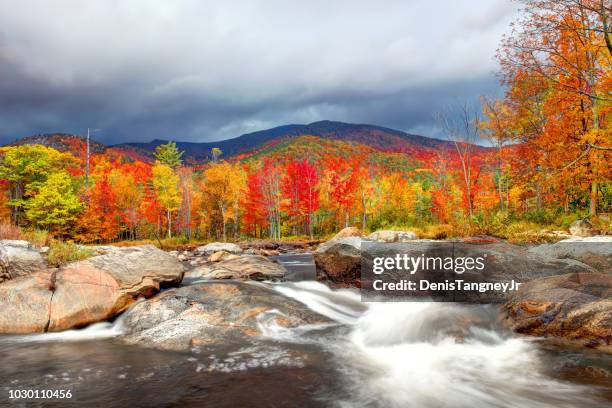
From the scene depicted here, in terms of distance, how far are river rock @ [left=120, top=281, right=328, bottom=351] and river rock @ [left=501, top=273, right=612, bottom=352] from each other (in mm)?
4309

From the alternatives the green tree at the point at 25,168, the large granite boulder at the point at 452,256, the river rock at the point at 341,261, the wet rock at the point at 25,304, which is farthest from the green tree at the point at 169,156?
the wet rock at the point at 25,304

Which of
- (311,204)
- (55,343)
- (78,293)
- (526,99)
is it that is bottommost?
(55,343)

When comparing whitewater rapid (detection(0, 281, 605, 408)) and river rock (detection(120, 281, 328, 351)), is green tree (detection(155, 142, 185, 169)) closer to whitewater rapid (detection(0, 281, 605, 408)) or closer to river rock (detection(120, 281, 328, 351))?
river rock (detection(120, 281, 328, 351))

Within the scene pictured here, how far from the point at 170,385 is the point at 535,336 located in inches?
254


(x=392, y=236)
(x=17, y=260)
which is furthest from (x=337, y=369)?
(x=392, y=236)

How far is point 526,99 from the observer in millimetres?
24438

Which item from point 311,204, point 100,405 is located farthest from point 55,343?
point 311,204

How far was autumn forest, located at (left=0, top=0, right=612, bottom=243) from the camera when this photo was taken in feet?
47.1

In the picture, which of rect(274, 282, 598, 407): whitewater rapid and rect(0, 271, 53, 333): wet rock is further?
rect(0, 271, 53, 333): wet rock

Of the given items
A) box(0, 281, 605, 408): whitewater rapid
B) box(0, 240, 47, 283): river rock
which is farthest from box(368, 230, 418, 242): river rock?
box(0, 240, 47, 283): river rock

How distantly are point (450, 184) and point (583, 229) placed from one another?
2792 cm

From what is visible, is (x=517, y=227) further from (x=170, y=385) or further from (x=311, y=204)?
(x=311, y=204)

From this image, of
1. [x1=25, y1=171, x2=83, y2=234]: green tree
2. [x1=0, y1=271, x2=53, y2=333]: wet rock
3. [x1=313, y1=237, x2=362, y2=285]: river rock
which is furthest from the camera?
[x1=25, y1=171, x2=83, y2=234]: green tree

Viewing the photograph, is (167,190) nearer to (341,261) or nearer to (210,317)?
(341,261)
